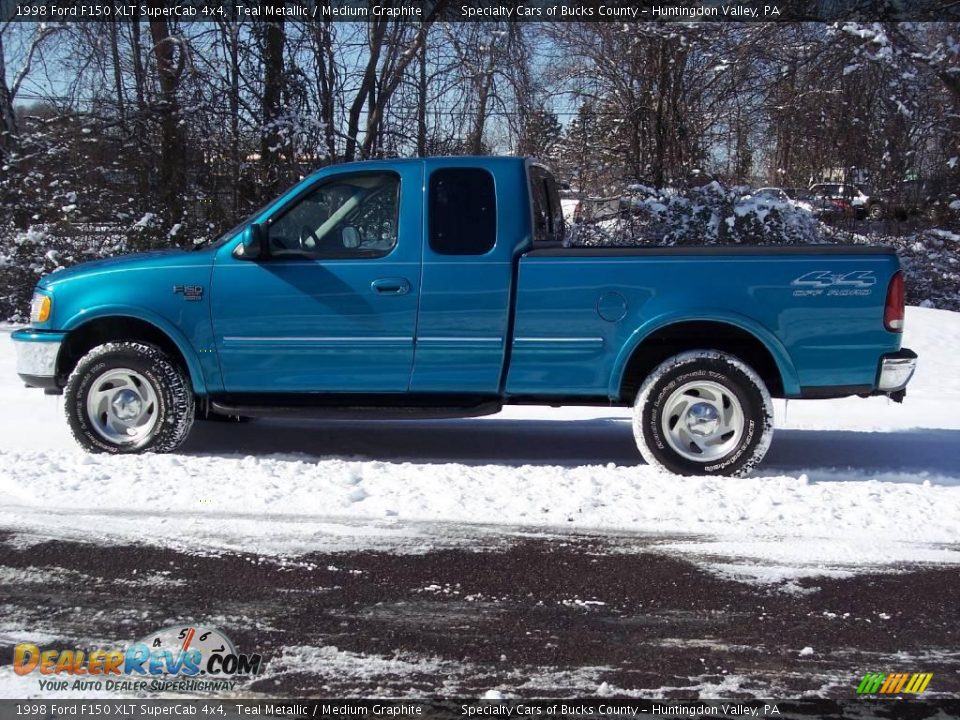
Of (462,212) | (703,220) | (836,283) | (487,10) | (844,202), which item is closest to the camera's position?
(836,283)

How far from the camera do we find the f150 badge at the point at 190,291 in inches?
244

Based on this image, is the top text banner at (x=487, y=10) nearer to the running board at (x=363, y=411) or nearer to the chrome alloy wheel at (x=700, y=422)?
the running board at (x=363, y=411)

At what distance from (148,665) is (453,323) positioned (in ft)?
10.1

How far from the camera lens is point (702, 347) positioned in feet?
20.3

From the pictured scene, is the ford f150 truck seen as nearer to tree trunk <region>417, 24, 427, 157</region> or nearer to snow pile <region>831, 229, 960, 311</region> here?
tree trunk <region>417, 24, 427, 157</region>

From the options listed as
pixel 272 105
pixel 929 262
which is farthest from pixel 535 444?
pixel 929 262

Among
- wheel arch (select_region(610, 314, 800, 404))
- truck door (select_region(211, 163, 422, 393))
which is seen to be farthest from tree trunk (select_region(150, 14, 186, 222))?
wheel arch (select_region(610, 314, 800, 404))

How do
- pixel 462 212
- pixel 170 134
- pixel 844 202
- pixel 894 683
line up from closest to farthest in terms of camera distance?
pixel 894 683 < pixel 462 212 < pixel 170 134 < pixel 844 202

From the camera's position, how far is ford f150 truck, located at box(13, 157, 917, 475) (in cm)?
586

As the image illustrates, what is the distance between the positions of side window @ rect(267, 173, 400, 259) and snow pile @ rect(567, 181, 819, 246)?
9.01 metres

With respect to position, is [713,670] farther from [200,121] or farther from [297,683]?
[200,121]

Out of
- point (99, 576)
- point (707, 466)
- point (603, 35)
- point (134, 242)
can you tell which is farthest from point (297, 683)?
point (603, 35)

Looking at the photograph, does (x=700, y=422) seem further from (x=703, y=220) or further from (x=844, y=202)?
(x=844, y=202)

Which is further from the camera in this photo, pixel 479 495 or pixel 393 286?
pixel 393 286
